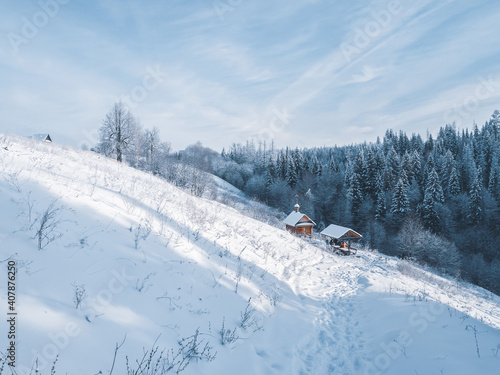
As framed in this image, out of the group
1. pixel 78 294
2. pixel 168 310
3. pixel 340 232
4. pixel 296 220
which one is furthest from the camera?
pixel 296 220

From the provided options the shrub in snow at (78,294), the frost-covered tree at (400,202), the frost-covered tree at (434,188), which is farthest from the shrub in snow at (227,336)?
the frost-covered tree at (434,188)

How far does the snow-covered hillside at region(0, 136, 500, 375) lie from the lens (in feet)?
9.02

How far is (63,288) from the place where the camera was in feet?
9.91

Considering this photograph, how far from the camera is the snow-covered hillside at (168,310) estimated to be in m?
2.75

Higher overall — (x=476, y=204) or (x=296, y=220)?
(x=476, y=204)

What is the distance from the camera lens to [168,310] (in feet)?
12.5

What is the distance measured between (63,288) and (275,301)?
4.73 m

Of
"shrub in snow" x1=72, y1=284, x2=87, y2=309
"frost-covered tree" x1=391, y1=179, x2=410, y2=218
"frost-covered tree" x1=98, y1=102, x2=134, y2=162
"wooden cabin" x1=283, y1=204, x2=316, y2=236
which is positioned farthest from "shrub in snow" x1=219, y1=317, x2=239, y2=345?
A: "frost-covered tree" x1=391, y1=179, x2=410, y2=218

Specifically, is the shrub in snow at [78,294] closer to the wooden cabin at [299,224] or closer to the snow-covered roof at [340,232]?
the snow-covered roof at [340,232]

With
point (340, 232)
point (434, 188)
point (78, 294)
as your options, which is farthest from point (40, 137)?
point (434, 188)

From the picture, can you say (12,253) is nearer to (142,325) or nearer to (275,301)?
(142,325)

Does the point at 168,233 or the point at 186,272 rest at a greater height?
the point at 168,233

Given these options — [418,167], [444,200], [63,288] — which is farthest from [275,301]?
[418,167]

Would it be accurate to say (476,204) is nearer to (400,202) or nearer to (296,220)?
(400,202)
